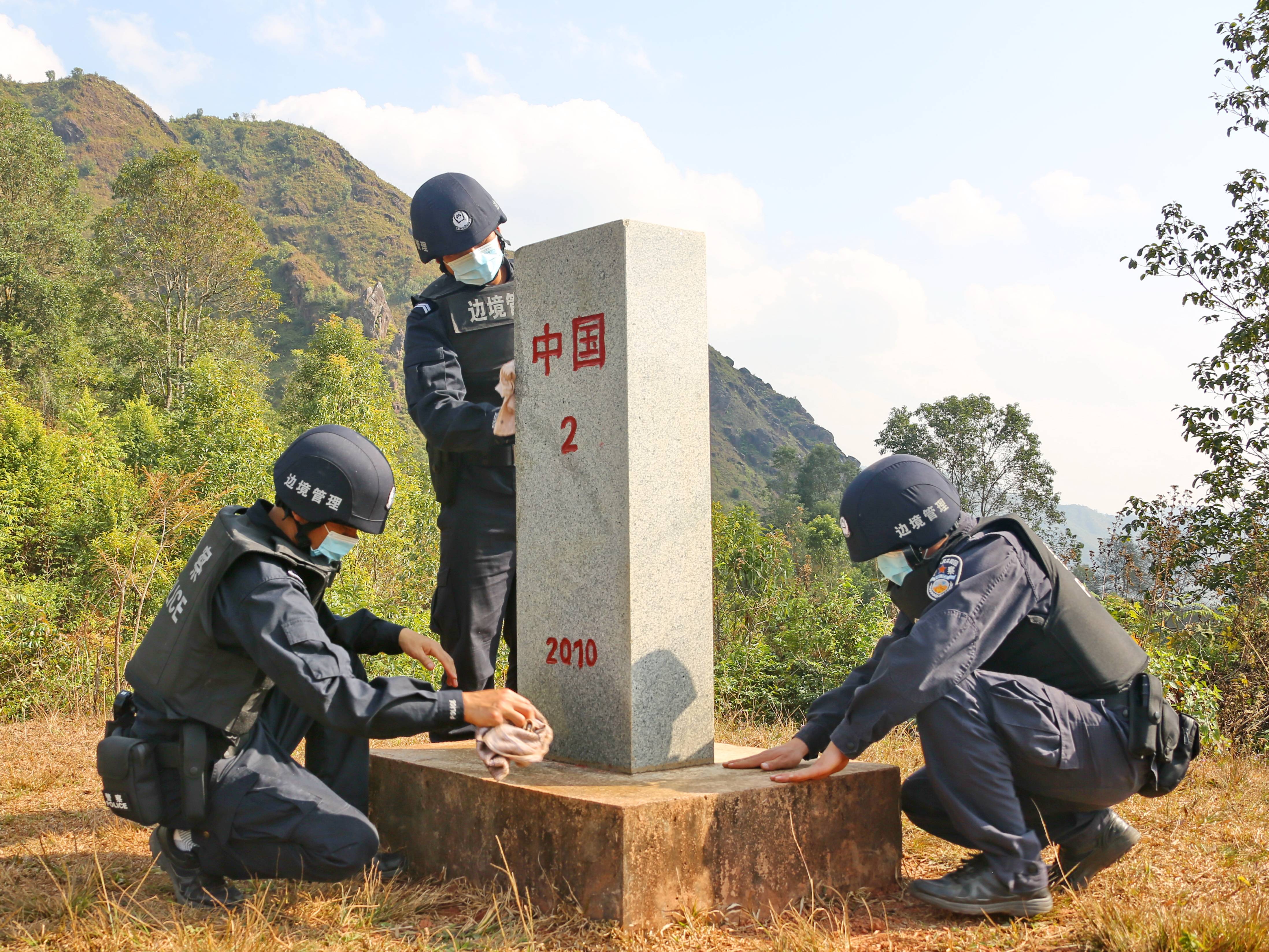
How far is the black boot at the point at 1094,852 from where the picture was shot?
277 cm

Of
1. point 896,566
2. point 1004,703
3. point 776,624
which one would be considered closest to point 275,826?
point 896,566

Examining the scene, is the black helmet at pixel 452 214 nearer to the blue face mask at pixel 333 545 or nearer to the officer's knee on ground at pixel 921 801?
the blue face mask at pixel 333 545

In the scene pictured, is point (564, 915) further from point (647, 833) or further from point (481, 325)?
point (481, 325)

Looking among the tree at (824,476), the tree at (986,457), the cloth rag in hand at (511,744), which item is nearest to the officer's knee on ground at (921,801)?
the cloth rag in hand at (511,744)

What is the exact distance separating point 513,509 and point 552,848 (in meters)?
1.42

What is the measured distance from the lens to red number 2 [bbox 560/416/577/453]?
314 centimetres

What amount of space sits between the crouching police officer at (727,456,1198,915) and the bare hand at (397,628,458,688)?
1.08 metres

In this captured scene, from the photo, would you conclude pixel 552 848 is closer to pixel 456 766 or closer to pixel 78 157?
pixel 456 766

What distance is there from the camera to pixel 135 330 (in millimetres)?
30062

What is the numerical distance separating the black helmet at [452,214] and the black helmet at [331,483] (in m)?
1.07

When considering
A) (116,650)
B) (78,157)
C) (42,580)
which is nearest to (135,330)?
(42,580)

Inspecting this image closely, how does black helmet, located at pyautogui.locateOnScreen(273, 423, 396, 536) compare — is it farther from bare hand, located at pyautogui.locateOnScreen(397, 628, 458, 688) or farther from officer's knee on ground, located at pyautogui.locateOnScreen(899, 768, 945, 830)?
officer's knee on ground, located at pyautogui.locateOnScreen(899, 768, 945, 830)

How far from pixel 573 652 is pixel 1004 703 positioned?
129cm

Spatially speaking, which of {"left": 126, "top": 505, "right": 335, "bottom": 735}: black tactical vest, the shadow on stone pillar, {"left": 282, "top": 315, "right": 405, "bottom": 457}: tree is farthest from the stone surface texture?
{"left": 282, "top": 315, "right": 405, "bottom": 457}: tree
